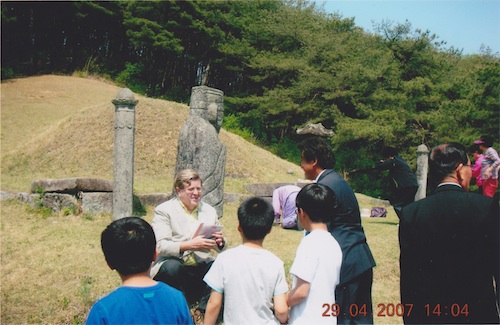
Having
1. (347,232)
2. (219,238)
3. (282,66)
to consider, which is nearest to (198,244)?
(219,238)

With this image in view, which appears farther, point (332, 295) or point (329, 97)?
point (329, 97)

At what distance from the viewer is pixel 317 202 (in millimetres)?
2660

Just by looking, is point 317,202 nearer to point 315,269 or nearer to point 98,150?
point 315,269

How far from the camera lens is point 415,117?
59.5 ft

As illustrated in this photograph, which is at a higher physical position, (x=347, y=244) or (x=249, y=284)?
(x=347, y=244)

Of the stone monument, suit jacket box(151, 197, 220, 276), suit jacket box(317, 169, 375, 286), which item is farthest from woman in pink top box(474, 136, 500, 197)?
suit jacket box(151, 197, 220, 276)

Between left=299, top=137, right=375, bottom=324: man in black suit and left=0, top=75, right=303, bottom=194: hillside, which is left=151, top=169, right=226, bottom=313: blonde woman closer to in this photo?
left=299, top=137, right=375, bottom=324: man in black suit

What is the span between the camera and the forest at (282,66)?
711 inches

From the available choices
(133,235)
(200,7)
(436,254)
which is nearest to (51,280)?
(133,235)

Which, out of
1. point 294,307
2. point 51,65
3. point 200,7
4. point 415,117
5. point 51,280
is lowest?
point 51,280

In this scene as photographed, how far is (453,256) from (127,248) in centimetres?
172

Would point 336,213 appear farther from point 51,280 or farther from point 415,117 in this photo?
point 415,117

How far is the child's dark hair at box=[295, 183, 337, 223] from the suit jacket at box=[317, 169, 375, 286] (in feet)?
0.85

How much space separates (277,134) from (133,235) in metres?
23.6
